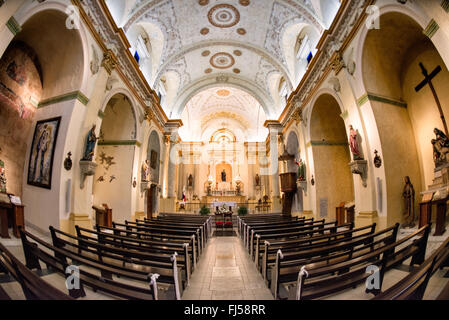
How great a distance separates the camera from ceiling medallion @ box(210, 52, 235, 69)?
13836 millimetres

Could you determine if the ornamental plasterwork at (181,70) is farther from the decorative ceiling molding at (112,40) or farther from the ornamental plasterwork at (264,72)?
the ornamental plasterwork at (264,72)

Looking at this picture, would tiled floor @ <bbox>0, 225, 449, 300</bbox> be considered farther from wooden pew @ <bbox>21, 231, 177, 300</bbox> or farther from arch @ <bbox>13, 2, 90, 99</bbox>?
arch @ <bbox>13, 2, 90, 99</bbox>

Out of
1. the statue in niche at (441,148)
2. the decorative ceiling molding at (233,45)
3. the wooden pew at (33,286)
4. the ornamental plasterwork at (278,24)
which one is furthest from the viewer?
the decorative ceiling molding at (233,45)

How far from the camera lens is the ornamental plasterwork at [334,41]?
6223 millimetres

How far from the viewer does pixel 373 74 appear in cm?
634

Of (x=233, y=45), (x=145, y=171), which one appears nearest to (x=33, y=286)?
(x=145, y=171)

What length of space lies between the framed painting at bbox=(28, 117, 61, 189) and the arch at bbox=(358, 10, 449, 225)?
8.88 m

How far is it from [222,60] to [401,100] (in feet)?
35.6

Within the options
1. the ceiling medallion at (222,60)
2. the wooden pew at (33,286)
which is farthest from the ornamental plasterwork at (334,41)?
the wooden pew at (33,286)

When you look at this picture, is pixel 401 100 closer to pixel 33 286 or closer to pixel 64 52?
pixel 33 286

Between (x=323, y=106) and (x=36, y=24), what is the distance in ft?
34.3

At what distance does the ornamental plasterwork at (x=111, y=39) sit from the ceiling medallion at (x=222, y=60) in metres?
5.94

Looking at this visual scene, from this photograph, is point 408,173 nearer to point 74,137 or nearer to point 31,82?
point 74,137

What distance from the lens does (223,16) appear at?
34.8ft
